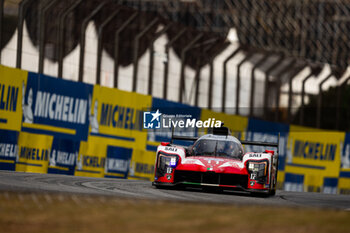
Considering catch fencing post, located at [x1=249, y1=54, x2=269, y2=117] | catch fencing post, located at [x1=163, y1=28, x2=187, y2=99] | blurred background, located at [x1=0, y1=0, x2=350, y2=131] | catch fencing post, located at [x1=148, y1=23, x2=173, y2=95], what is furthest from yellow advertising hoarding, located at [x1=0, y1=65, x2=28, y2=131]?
catch fencing post, located at [x1=249, y1=54, x2=269, y2=117]

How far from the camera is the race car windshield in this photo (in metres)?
13.6

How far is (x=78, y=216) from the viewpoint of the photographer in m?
6.94

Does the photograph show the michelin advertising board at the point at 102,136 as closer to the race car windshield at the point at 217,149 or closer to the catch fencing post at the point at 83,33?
the catch fencing post at the point at 83,33

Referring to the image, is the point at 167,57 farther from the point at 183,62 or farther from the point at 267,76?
the point at 267,76

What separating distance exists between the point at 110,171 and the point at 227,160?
585 cm

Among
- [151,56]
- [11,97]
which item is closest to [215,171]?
[11,97]

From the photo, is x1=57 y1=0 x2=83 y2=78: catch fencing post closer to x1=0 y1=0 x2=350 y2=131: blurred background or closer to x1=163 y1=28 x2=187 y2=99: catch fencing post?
x1=0 y1=0 x2=350 y2=131: blurred background

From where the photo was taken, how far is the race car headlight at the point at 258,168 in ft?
42.7

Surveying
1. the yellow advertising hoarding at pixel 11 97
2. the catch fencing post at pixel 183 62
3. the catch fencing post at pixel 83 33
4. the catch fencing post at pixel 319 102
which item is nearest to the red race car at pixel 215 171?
the yellow advertising hoarding at pixel 11 97

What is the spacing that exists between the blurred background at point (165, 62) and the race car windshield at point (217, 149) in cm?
478

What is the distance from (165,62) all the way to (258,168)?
9992 millimetres

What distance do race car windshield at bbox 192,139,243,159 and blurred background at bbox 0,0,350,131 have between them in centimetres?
478

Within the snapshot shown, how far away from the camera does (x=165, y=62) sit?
22656 mm

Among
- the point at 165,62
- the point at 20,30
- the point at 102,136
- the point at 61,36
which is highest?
the point at 165,62
